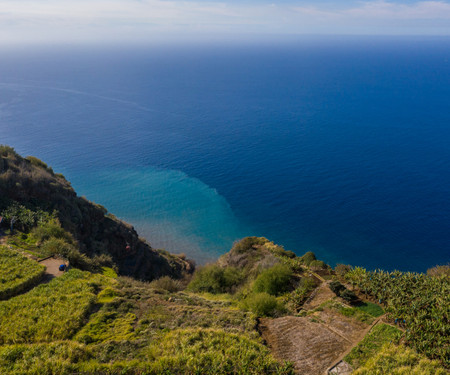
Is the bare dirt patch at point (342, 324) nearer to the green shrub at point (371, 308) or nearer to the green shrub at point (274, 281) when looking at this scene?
the green shrub at point (371, 308)

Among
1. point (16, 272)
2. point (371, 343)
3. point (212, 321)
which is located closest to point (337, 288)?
point (371, 343)

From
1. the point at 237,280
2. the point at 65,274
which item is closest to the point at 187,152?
the point at 237,280

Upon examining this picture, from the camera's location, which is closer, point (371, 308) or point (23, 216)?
point (371, 308)

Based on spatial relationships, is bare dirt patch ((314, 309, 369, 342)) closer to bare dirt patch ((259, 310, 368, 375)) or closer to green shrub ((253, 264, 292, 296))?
bare dirt patch ((259, 310, 368, 375))

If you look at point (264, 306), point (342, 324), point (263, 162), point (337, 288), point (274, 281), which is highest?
point (263, 162)

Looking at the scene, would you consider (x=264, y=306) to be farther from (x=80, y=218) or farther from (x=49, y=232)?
(x=80, y=218)
